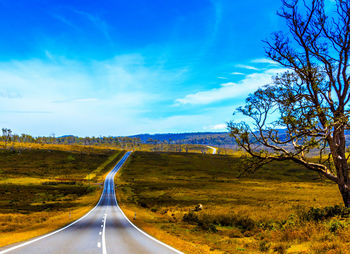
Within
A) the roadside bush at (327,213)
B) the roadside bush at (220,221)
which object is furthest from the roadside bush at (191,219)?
the roadside bush at (327,213)

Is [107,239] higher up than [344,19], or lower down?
lower down

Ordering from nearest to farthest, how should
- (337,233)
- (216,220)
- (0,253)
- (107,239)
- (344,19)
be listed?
(337,233) → (0,253) → (344,19) → (107,239) → (216,220)

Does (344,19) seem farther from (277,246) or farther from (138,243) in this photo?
(138,243)

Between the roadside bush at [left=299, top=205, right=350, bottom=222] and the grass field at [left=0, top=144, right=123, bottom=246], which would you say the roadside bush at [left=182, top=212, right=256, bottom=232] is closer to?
the roadside bush at [left=299, top=205, right=350, bottom=222]

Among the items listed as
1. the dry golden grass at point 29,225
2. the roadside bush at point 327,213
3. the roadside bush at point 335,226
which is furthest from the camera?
the dry golden grass at point 29,225

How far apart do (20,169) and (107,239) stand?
4531 inches

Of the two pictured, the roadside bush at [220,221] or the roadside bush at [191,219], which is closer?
the roadside bush at [220,221]


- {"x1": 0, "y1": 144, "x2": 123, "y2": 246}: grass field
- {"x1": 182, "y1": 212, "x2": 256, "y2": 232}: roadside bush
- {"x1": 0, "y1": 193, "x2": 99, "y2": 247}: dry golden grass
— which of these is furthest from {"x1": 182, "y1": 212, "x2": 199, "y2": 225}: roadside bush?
{"x1": 0, "y1": 144, "x2": 123, "y2": 246}: grass field

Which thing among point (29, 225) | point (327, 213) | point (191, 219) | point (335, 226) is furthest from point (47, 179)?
point (335, 226)

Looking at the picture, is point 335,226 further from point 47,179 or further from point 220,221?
point 47,179

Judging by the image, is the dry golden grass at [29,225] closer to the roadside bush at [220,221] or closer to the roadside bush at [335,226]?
the roadside bush at [220,221]

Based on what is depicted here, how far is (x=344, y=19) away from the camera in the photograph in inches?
506

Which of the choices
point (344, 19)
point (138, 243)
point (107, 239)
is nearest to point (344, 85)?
point (344, 19)

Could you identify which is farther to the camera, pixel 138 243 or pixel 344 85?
pixel 138 243
